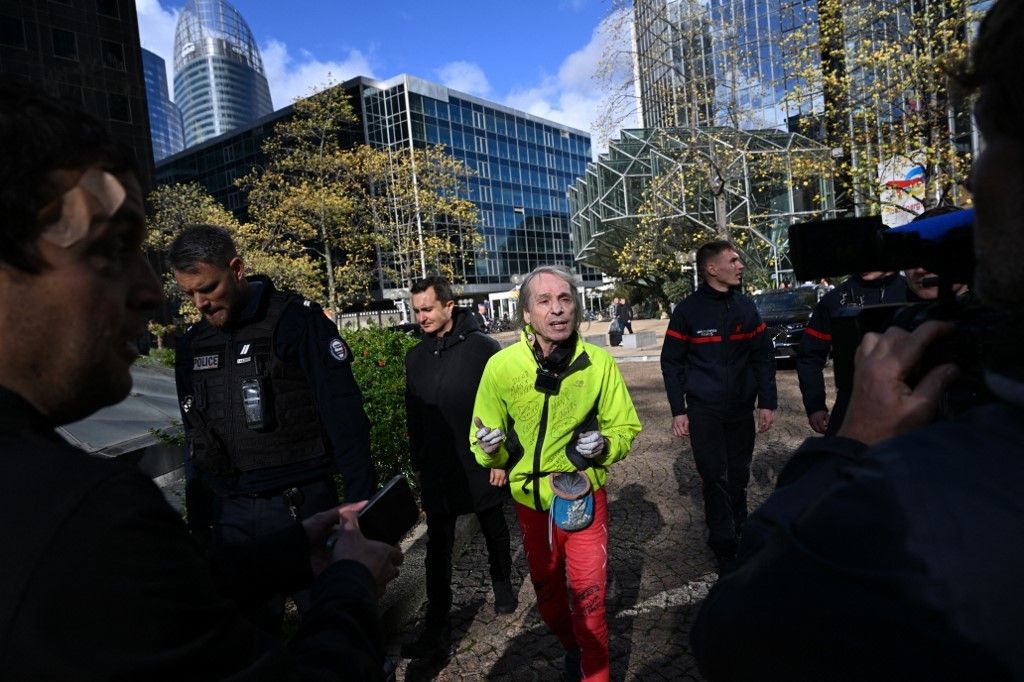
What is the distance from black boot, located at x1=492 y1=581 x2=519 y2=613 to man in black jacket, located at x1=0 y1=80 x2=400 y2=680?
2893 millimetres

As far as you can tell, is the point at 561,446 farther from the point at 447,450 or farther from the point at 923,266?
the point at 923,266

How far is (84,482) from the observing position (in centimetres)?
82

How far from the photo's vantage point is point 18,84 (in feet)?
3.16

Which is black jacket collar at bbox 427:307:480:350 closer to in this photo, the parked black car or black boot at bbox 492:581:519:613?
black boot at bbox 492:581:519:613

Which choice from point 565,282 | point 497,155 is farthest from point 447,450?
point 497,155

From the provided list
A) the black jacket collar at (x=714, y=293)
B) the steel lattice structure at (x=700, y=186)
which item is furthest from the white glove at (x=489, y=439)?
the steel lattice structure at (x=700, y=186)

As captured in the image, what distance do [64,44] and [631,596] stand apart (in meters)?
41.0

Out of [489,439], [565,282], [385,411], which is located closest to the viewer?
[489,439]

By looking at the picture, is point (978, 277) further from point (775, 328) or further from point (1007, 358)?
point (775, 328)

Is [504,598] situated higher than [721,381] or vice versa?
[721,381]

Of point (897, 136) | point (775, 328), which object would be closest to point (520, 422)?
point (775, 328)

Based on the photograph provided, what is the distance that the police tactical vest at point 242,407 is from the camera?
9.41ft

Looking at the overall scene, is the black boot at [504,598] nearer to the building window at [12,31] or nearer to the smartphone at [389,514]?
the smartphone at [389,514]

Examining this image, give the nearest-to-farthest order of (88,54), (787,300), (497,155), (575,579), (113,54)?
(575,579)
(787,300)
(88,54)
(113,54)
(497,155)
